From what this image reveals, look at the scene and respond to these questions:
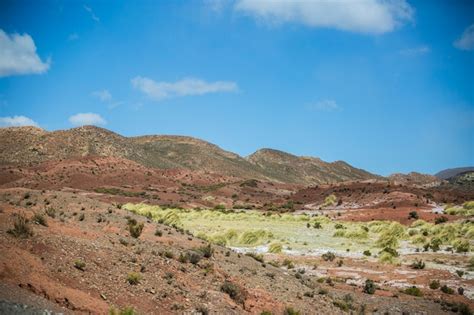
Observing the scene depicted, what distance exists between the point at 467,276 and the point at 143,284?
18.1 m

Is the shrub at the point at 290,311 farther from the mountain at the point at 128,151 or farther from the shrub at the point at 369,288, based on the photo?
the mountain at the point at 128,151

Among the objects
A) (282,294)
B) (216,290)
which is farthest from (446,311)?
(216,290)

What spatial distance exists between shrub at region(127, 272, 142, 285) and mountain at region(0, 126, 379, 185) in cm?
9868

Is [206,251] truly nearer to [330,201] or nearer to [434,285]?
[434,285]

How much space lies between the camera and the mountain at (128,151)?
111688 mm

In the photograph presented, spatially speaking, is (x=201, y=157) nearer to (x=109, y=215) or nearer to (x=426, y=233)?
(x=426, y=233)

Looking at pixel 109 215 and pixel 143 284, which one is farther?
pixel 109 215

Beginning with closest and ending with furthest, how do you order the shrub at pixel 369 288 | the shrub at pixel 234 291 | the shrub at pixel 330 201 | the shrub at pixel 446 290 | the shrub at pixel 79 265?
1. the shrub at pixel 79 265
2. the shrub at pixel 234 291
3. the shrub at pixel 369 288
4. the shrub at pixel 446 290
5. the shrub at pixel 330 201

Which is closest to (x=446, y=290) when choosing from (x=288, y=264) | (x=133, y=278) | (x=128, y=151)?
(x=288, y=264)

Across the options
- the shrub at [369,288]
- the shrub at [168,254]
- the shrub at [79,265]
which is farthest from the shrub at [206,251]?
the shrub at [369,288]

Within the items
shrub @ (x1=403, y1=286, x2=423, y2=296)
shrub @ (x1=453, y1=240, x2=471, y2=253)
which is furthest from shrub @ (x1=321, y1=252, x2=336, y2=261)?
shrub @ (x1=453, y1=240, x2=471, y2=253)

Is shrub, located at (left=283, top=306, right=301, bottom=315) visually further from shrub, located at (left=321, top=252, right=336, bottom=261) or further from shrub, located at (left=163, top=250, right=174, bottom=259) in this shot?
shrub, located at (left=321, top=252, right=336, bottom=261)

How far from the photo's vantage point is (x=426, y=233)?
39.1 m

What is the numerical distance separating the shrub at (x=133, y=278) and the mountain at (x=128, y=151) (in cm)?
9868
